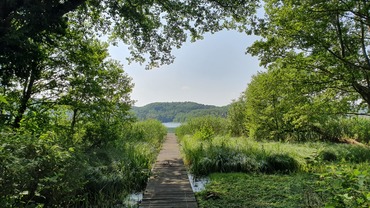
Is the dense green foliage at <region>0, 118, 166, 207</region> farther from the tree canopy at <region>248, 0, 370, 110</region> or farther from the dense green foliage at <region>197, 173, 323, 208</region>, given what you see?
the tree canopy at <region>248, 0, 370, 110</region>

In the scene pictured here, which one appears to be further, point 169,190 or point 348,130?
point 348,130

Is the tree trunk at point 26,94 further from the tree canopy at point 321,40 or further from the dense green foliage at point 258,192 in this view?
the tree canopy at point 321,40

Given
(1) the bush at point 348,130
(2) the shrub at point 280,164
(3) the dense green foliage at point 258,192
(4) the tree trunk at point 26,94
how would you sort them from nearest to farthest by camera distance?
(3) the dense green foliage at point 258,192 < (4) the tree trunk at point 26,94 < (2) the shrub at point 280,164 < (1) the bush at point 348,130

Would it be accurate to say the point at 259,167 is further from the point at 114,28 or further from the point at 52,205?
the point at 114,28

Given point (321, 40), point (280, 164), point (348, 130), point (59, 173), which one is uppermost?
point (321, 40)

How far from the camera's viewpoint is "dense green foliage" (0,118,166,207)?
2686 millimetres

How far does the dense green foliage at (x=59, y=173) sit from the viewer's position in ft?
8.81

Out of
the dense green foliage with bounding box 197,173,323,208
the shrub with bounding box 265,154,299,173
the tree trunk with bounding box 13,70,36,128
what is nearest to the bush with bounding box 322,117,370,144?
the shrub with bounding box 265,154,299,173

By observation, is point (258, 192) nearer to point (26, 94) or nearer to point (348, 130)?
point (26, 94)

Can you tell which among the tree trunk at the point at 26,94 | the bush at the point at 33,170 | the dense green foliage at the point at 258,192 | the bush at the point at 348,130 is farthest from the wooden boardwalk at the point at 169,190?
the bush at the point at 348,130

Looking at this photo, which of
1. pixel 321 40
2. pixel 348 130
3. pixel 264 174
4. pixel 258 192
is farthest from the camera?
pixel 348 130

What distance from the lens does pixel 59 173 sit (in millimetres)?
3277

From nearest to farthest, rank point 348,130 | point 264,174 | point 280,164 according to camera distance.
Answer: point 264,174
point 280,164
point 348,130

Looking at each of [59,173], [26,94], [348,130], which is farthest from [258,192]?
[348,130]
